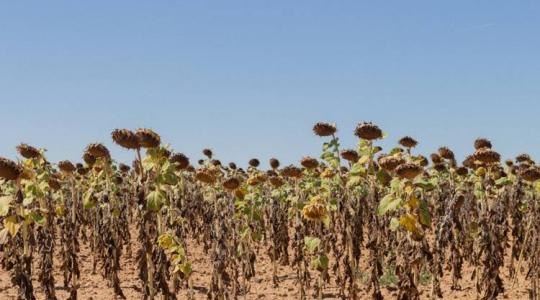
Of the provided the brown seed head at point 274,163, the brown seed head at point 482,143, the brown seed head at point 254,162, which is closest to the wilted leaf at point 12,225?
the brown seed head at point 482,143

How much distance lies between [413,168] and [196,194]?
14.7 metres

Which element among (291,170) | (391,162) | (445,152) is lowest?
(391,162)

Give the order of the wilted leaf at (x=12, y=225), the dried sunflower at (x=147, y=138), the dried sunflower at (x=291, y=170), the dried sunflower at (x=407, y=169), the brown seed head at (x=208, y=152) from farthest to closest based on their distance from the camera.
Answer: the brown seed head at (x=208, y=152), the dried sunflower at (x=291, y=170), the dried sunflower at (x=407, y=169), the dried sunflower at (x=147, y=138), the wilted leaf at (x=12, y=225)

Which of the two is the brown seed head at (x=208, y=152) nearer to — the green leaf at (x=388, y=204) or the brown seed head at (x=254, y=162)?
the brown seed head at (x=254, y=162)

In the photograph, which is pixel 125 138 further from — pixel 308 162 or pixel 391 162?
pixel 308 162

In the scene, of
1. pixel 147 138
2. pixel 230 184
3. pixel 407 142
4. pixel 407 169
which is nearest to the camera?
pixel 147 138

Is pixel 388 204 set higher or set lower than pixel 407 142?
lower

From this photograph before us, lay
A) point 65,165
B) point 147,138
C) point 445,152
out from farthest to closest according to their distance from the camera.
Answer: point 445,152 → point 65,165 → point 147,138

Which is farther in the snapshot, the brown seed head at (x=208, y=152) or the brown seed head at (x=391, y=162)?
the brown seed head at (x=208, y=152)

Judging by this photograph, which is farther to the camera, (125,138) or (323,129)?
(323,129)

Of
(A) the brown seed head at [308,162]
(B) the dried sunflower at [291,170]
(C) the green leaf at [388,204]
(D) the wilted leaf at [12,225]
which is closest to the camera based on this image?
(D) the wilted leaf at [12,225]

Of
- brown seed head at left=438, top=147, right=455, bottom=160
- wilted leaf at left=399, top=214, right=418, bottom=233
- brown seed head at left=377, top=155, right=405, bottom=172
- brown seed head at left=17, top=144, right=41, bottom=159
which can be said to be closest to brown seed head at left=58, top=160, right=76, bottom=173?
brown seed head at left=17, top=144, right=41, bottom=159

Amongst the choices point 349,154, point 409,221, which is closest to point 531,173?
point 349,154

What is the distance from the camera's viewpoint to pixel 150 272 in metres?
7.05
